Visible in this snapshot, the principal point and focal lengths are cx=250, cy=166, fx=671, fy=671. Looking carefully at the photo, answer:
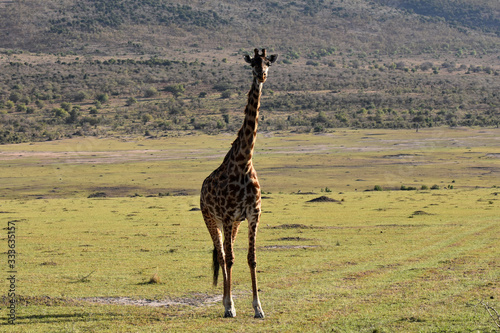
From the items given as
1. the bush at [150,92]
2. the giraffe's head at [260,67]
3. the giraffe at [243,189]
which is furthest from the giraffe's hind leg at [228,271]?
the bush at [150,92]

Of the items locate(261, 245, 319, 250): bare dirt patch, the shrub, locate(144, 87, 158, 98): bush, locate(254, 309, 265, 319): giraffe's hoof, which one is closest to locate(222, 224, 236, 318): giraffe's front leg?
locate(254, 309, 265, 319): giraffe's hoof

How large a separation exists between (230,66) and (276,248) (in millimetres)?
109655

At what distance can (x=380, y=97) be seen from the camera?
327 feet

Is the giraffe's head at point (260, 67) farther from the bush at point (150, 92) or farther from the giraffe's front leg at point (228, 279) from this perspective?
the bush at point (150, 92)

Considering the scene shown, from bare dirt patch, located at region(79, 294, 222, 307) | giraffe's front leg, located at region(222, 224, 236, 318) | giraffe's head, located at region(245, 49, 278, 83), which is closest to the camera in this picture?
giraffe's head, located at region(245, 49, 278, 83)

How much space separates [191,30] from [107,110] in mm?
75158

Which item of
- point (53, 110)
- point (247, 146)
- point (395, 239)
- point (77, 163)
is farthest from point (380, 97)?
point (247, 146)

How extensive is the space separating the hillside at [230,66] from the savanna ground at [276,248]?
94.7 feet

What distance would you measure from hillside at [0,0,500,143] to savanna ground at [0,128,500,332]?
2886 centimetres

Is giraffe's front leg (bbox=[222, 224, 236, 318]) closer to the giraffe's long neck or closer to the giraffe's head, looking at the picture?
the giraffe's long neck

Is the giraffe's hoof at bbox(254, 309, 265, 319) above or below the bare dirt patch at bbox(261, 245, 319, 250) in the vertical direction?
above

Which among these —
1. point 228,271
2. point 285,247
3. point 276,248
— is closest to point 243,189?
point 228,271

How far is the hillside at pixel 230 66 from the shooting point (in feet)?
278

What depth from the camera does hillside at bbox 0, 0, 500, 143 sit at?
84688 mm
